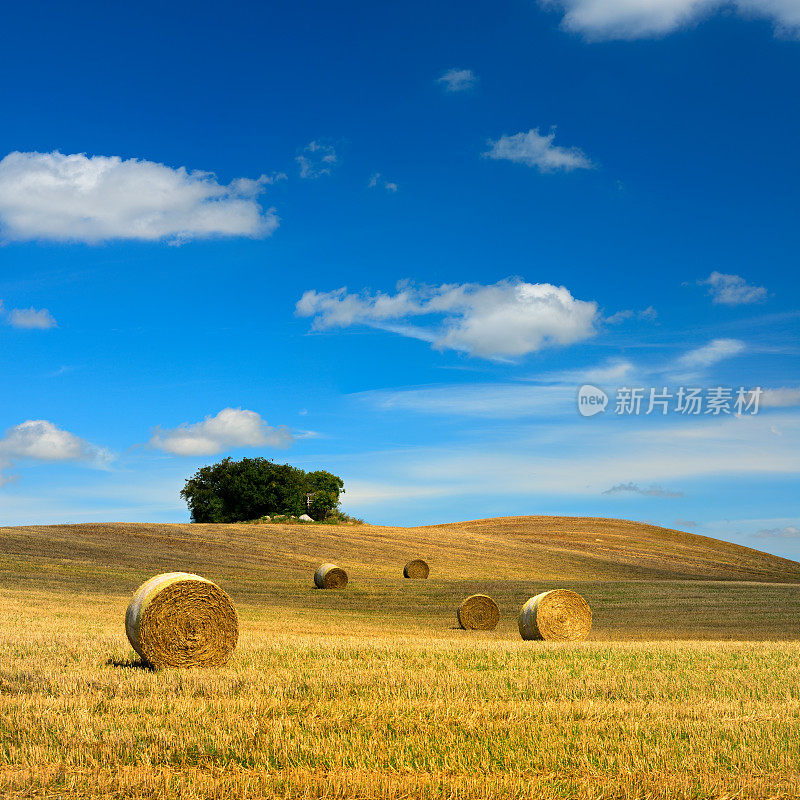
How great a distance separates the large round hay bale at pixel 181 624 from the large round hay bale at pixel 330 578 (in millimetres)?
22269

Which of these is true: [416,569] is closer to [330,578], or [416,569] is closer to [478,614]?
[330,578]

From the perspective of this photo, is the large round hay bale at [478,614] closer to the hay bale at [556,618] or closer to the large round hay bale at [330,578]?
the hay bale at [556,618]

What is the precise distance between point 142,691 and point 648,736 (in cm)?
609

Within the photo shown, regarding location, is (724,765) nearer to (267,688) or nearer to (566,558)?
(267,688)

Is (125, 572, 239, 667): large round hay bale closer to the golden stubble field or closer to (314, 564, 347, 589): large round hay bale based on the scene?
the golden stubble field

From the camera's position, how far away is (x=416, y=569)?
141 feet

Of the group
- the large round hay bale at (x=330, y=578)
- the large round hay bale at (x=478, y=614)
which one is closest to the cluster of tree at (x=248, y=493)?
the large round hay bale at (x=330, y=578)

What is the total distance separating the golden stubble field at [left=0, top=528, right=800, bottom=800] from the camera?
683 centimetres

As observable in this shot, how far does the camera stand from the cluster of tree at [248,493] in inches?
3051

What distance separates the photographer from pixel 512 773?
22.9ft

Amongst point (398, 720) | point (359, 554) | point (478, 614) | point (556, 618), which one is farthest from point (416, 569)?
point (398, 720)

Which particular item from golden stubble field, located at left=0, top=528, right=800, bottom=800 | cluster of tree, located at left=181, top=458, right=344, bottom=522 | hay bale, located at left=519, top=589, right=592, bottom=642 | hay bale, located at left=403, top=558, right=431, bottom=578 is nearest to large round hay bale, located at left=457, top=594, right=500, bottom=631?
hay bale, located at left=519, top=589, right=592, bottom=642

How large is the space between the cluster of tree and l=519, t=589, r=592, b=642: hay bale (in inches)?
2218

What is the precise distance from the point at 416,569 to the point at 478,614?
60.1ft
